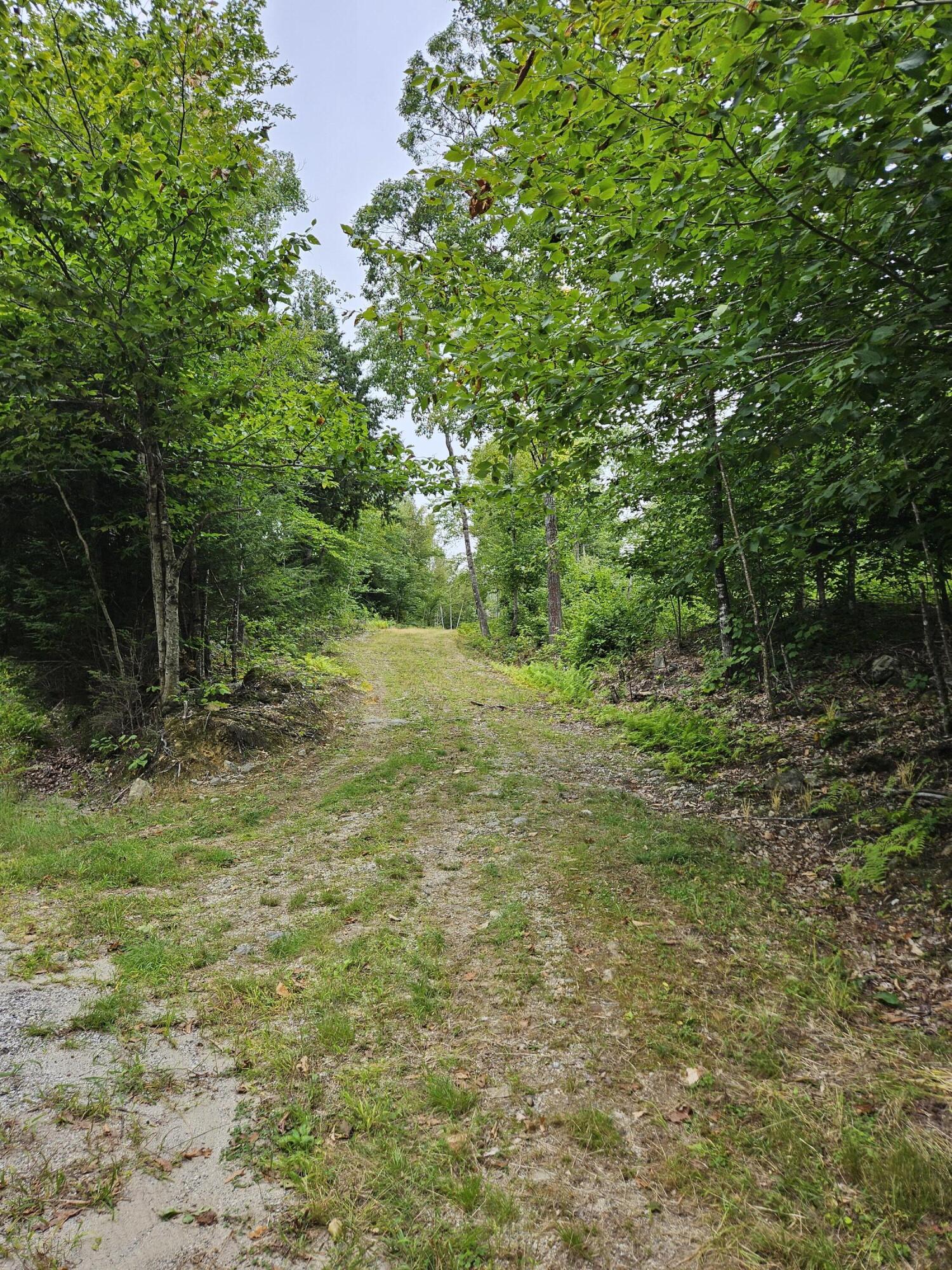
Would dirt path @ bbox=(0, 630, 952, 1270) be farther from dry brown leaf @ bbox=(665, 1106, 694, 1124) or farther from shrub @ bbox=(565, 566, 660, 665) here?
shrub @ bbox=(565, 566, 660, 665)

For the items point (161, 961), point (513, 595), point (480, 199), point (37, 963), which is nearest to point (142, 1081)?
point (161, 961)

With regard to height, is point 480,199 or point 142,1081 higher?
point 480,199

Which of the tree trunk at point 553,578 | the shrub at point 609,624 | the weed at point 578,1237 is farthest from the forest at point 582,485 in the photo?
the tree trunk at point 553,578

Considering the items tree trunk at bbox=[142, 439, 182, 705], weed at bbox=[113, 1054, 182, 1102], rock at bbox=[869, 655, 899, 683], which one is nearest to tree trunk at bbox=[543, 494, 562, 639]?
rock at bbox=[869, 655, 899, 683]

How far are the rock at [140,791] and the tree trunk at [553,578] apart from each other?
441 inches

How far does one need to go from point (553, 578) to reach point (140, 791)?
39.1 feet

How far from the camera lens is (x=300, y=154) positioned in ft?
50.1

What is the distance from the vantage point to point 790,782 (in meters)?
5.50

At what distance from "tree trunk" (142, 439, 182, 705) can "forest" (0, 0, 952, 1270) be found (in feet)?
0.27

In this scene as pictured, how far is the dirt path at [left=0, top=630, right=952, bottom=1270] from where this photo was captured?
1.96 metres

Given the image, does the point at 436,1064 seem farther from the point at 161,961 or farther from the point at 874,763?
the point at 874,763

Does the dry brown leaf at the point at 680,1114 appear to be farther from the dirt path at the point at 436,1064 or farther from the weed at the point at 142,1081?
the weed at the point at 142,1081

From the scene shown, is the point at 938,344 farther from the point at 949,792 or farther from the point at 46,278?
the point at 46,278

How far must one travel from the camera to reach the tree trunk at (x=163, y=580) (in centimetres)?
761
